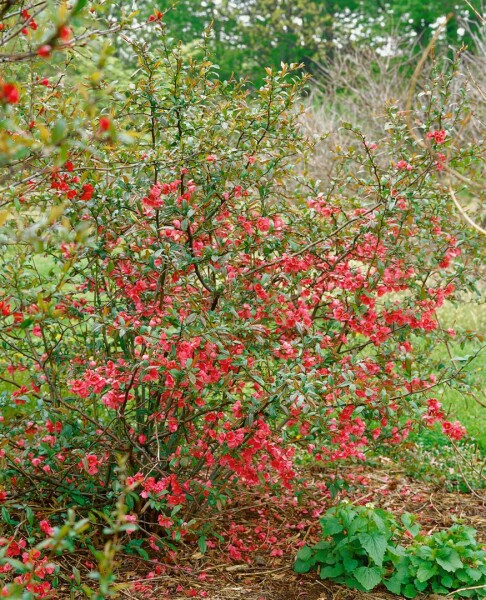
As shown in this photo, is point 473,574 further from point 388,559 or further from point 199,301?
point 199,301

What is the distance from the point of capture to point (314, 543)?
3.53 m

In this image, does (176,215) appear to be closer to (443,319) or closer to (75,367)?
(75,367)

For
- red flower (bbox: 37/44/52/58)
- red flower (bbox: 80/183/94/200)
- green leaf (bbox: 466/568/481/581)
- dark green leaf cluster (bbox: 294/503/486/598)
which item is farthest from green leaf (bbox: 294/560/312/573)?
red flower (bbox: 37/44/52/58)

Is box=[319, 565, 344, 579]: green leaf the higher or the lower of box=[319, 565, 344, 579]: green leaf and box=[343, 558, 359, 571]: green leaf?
the lower

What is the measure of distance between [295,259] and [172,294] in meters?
0.53

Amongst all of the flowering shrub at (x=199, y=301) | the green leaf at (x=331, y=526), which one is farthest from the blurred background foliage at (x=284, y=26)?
the green leaf at (x=331, y=526)

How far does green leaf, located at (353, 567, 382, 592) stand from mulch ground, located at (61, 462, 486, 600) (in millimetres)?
110

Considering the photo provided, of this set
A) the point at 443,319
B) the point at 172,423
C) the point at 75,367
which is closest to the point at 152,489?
the point at 172,423

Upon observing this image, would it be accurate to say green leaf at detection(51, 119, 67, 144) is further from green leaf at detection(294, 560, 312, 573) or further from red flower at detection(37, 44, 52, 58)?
green leaf at detection(294, 560, 312, 573)

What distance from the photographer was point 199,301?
317 cm

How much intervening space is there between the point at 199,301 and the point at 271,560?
3.85ft

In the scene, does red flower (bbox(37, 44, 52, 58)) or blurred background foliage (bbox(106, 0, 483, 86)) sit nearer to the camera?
red flower (bbox(37, 44, 52, 58))

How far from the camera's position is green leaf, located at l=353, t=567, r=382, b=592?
299 cm

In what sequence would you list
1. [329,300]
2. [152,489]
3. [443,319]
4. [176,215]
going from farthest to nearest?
[443,319] → [329,300] → [176,215] → [152,489]
